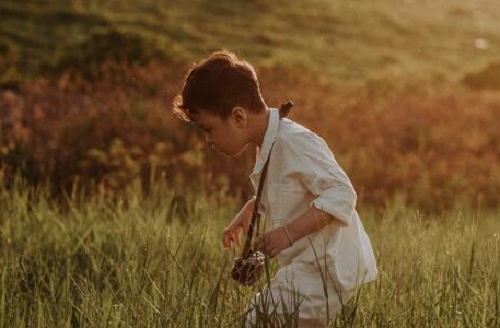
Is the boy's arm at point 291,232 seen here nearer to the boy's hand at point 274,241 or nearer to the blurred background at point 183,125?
the boy's hand at point 274,241

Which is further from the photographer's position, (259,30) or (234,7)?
(234,7)

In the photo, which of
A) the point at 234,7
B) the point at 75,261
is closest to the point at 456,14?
the point at 234,7

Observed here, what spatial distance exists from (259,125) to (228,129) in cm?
11

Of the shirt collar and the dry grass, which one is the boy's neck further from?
the dry grass

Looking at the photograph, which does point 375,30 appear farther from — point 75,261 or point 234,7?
point 75,261

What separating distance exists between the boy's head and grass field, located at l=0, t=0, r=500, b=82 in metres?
12.8

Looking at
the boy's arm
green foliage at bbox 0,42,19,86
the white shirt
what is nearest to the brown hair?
the white shirt

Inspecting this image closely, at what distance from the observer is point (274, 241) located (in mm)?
2918

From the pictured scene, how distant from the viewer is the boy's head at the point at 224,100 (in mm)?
3143

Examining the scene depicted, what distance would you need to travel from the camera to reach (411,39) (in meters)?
27.4

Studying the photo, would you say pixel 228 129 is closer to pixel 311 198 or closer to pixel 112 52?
pixel 311 198

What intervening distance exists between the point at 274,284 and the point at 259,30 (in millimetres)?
22607

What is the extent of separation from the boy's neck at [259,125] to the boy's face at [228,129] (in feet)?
0.11

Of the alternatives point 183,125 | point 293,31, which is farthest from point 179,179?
point 293,31
